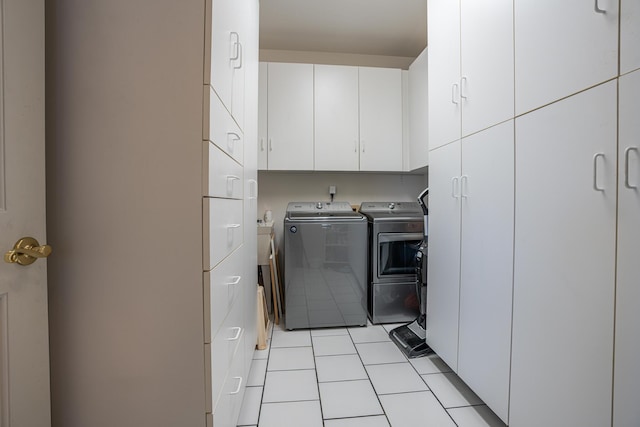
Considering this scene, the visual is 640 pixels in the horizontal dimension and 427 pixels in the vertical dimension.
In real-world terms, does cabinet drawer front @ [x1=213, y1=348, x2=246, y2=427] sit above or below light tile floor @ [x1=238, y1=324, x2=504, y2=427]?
above

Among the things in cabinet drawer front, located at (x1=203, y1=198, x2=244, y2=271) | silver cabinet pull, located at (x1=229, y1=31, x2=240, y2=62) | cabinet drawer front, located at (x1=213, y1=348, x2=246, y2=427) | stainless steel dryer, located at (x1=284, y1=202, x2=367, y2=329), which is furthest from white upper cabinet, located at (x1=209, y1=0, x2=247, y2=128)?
stainless steel dryer, located at (x1=284, y1=202, x2=367, y2=329)

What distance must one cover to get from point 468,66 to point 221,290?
5.01 ft

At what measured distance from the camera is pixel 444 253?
1659 millimetres

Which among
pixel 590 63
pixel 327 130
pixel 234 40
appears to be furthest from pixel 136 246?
pixel 327 130

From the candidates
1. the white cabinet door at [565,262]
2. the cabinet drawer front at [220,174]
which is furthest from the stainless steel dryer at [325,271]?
the white cabinet door at [565,262]

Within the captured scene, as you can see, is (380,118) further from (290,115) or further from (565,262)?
(565,262)

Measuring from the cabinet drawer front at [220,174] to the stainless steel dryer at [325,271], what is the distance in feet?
3.68

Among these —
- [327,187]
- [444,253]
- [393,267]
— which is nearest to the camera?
[444,253]

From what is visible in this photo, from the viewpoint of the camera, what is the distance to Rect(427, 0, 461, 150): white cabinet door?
1.49 metres

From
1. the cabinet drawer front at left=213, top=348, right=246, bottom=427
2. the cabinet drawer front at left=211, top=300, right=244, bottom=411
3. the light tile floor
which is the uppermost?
the cabinet drawer front at left=211, top=300, right=244, bottom=411

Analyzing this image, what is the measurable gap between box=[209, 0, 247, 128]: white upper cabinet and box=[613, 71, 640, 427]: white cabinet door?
1121 mm

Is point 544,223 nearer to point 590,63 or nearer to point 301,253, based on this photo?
point 590,63

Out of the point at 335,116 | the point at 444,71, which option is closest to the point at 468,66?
the point at 444,71

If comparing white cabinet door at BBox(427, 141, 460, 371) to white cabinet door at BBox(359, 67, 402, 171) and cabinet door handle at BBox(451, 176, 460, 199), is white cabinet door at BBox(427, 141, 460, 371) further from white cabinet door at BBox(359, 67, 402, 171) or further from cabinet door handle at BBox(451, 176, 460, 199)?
white cabinet door at BBox(359, 67, 402, 171)
